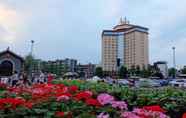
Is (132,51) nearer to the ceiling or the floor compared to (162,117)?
nearer to the ceiling

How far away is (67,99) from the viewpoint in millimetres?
4453

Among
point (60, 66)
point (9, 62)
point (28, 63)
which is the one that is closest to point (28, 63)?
point (28, 63)

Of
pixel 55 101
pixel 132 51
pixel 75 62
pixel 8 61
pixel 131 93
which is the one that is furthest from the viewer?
pixel 75 62

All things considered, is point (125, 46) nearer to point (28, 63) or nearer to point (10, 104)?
point (28, 63)

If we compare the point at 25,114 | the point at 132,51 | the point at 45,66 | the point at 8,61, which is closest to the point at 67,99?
the point at 25,114

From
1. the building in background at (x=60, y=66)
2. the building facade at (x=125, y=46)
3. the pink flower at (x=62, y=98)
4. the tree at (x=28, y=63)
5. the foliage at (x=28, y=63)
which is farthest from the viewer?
the building in background at (x=60, y=66)

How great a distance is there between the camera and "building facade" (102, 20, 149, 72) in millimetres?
100750

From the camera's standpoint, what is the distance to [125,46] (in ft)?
346

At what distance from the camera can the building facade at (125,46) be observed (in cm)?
Result: 10075

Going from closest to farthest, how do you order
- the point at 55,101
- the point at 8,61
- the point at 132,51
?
the point at 55,101, the point at 8,61, the point at 132,51

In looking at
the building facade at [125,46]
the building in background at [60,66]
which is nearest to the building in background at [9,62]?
the building facade at [125,46]

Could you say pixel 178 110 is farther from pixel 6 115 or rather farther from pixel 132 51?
pixel 132 51

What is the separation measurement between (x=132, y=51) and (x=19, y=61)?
52660mm

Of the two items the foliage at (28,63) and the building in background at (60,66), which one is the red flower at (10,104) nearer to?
the foliage at (28,63)
